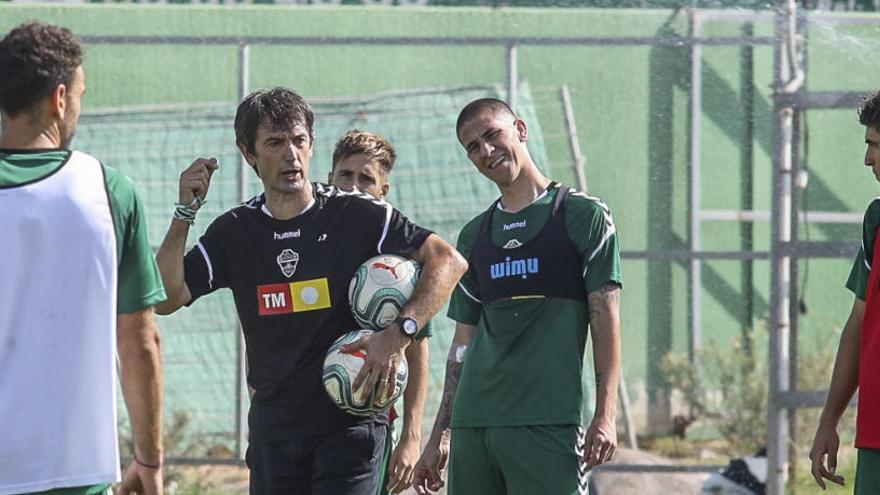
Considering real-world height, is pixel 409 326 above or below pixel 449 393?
above

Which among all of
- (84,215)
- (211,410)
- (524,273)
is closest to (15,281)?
(84,215)

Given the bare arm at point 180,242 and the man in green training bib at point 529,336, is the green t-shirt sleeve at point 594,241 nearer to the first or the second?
the man in green training bib at point 529,336

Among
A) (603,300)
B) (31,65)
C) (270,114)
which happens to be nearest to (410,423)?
(603,300)

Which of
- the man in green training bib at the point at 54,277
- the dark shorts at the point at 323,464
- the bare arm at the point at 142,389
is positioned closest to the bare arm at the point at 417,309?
the dark shorts at the point at 323,464

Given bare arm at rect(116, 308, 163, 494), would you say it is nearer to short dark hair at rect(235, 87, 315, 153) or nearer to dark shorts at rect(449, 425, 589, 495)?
short dark hair at rect(235, 87, 315, 153)

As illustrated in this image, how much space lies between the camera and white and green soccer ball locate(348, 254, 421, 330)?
502 centimetres

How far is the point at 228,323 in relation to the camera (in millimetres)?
8758

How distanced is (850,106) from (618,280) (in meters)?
3.01

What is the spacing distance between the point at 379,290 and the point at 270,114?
746 millimetres

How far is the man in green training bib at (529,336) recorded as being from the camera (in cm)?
535

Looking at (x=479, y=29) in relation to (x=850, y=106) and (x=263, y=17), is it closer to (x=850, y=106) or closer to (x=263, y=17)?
(x=263, y=17)

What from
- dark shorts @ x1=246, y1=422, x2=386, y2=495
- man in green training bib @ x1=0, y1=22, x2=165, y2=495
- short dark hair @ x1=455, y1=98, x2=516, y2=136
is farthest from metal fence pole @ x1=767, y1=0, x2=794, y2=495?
man in green training bib @ x1=0, y1=22, x2=165, y2=495

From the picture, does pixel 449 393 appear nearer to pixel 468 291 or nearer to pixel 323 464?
pixel 468 291

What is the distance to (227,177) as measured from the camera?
8711 millimetres
